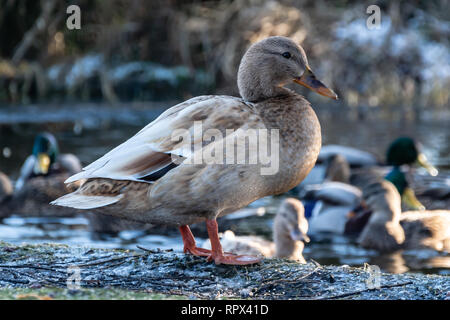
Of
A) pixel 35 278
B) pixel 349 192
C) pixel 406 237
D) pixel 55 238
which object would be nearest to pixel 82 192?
pixel 35 278

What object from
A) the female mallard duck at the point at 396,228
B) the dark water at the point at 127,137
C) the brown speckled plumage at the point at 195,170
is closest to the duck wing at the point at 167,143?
the brown speckled plumage at the point at 195,170

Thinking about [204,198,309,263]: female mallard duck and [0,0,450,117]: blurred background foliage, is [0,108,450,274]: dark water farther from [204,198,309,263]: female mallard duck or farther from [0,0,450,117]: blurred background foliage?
[0,0,450,117]: blurred background foliage

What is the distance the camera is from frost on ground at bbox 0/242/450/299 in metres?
3.50

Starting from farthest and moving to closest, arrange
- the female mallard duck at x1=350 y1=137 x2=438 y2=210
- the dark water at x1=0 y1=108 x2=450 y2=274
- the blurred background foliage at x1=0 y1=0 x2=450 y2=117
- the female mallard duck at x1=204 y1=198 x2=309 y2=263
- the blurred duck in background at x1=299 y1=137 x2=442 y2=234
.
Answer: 1. the blurred background foliage at x1=0 y1=0 x2=450 y2=117
2. the female mallard duck at x1=350 y1=137 x2=438 y2=210
3. the blurred duck in background at x1=299 y1=137 x2=442 y2=234
4. the dark water at x1=0 y1=108 x2=450 y2=274
5. the female mallard duck at x1=204 y1=198 x2=309 y2=263

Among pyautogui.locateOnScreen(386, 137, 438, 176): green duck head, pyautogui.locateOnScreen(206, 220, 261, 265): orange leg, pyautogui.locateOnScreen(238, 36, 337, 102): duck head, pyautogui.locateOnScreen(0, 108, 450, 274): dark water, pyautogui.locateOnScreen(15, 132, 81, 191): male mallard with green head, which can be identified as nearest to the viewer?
pyautogui.locateOnScreen(206, 220, 261, 265): orange leg

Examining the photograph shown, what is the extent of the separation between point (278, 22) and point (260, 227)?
433 inches

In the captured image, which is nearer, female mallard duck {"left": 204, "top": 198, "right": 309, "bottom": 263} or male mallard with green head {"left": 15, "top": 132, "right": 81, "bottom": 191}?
female mallard duck {"left": 204, "top": 198, "right": 309, "bottom": 263}

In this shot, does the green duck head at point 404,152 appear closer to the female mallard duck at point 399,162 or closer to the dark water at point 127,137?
the female mallard duck at point 399,162

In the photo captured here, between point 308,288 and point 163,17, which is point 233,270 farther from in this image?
point 163,17

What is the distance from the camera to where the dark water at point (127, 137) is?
7059 mm

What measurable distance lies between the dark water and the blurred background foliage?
1232 millimetres

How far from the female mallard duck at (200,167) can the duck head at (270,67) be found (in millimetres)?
140

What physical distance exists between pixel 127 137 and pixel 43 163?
172 inches

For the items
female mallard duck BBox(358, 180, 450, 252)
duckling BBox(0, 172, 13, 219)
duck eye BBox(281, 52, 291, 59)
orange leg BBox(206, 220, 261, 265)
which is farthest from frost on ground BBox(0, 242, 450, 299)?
duckling BBox(0, 172, 13, 219)
